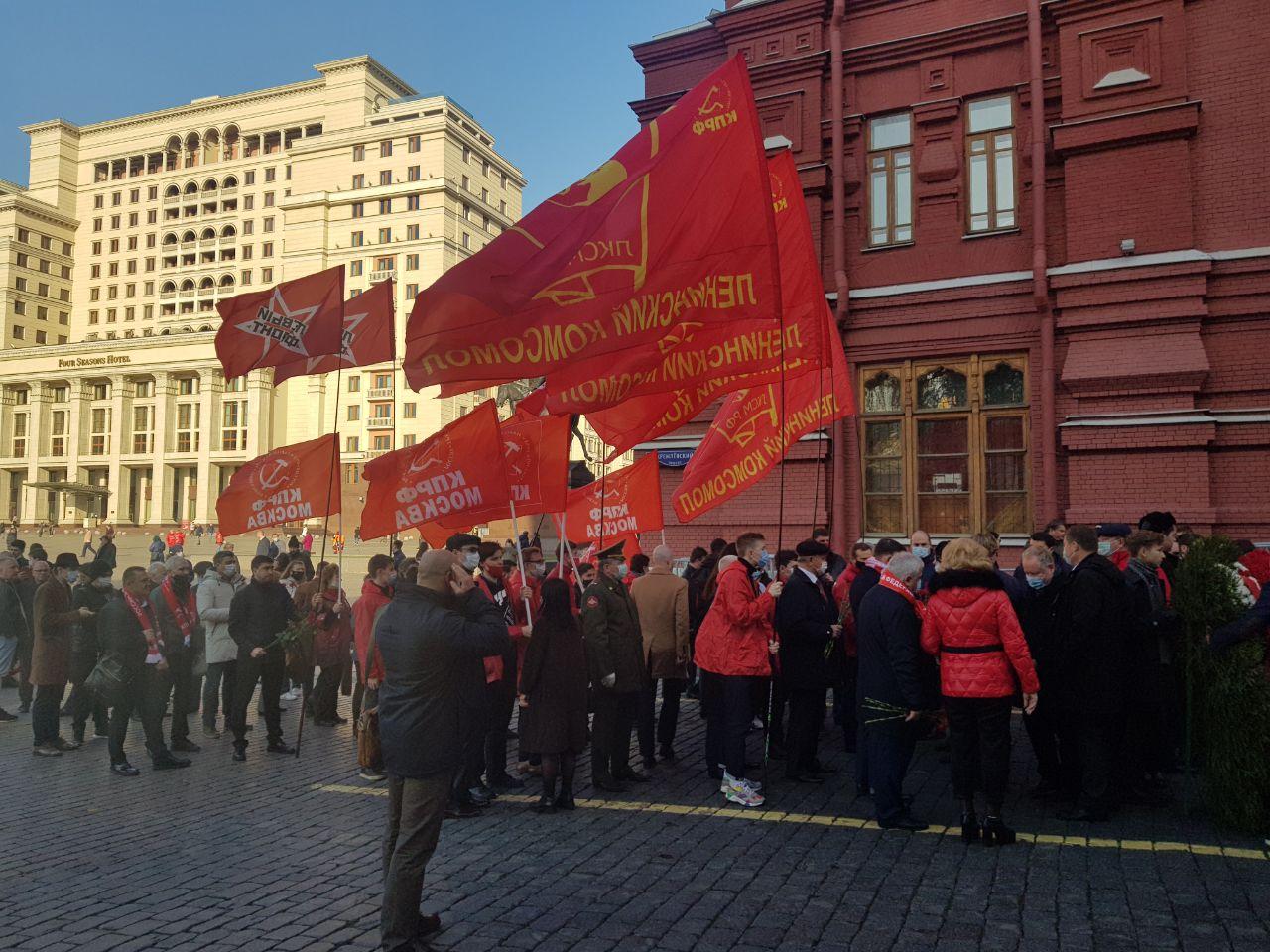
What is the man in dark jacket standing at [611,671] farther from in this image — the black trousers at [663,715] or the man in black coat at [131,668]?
the man in black coat at [131,668]

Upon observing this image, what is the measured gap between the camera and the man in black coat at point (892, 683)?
657cm

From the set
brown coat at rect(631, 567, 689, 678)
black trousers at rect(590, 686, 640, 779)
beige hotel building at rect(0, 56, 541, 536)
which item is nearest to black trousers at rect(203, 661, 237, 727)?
black trousers at rect(590, 686, 640, 779)

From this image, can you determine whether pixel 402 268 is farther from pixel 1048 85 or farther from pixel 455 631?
pixel 455 631

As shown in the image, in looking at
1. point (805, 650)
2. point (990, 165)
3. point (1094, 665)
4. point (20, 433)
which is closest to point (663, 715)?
point (805, 650)

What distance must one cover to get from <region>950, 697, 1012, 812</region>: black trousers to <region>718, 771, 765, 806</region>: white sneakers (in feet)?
5.26

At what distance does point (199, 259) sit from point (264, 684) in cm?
9363

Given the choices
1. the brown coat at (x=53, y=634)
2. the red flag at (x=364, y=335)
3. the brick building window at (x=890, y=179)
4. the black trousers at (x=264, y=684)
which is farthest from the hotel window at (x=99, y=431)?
the black trousers at (x=264, y=684)

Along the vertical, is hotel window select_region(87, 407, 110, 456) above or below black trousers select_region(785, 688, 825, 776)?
above

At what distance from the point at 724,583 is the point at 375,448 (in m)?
67.8

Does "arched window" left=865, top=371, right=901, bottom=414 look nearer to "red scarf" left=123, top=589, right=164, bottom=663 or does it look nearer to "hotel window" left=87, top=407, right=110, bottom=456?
"red scarf" left=123, top=589, right=164, bottom=663

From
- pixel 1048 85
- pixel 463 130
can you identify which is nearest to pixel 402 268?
pixel 463 130

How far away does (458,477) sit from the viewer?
28.1ft

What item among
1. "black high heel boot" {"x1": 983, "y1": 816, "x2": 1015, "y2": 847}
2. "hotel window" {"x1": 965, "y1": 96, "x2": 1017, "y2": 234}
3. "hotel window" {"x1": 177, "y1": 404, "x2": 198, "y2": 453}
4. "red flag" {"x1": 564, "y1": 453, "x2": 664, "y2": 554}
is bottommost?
"black high heel boot" {"x1": 983, "y1": 816, "x2": 1015, "y2": 847}

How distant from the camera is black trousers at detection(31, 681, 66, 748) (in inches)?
394
